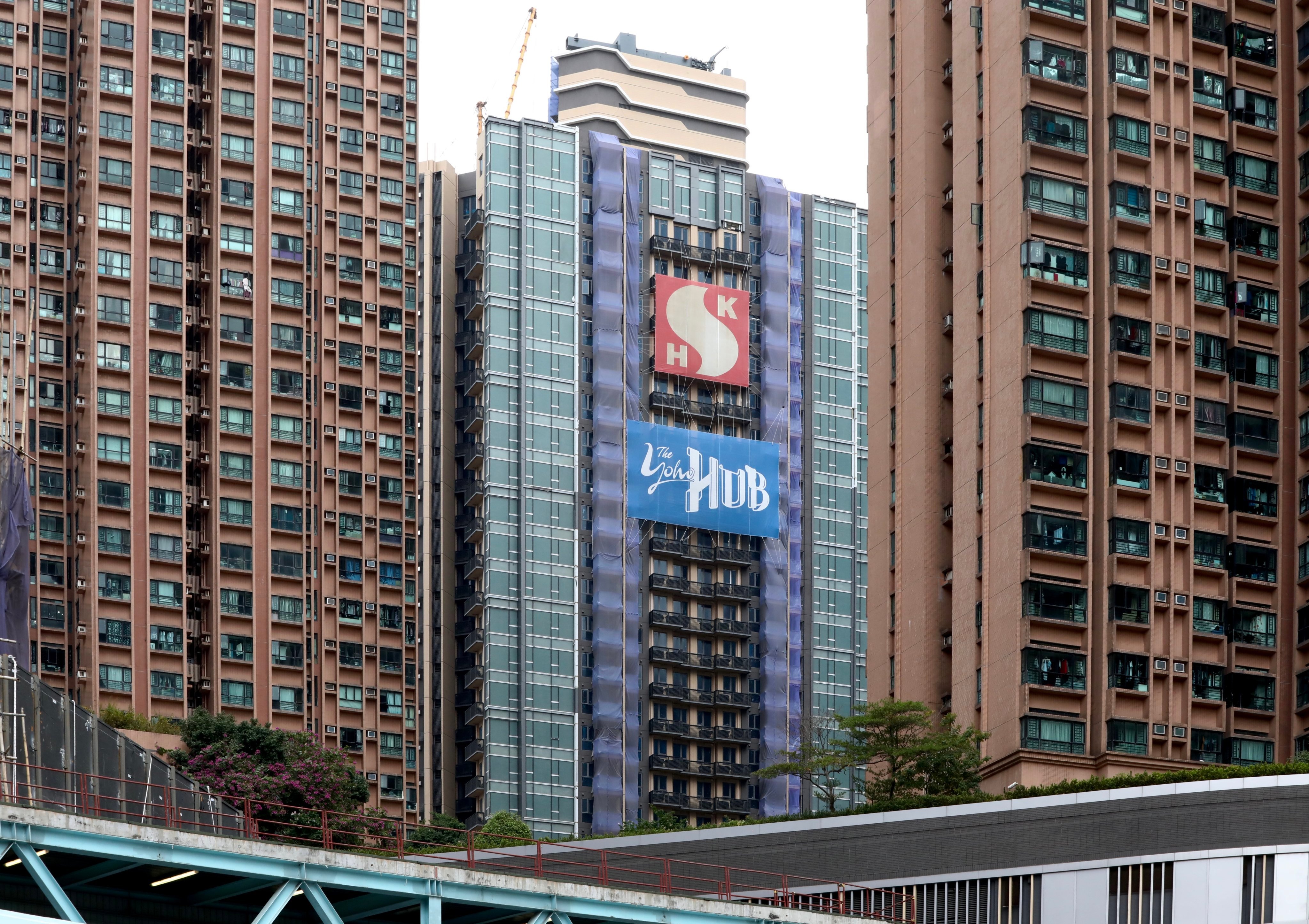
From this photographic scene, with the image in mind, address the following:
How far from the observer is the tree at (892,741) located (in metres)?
102

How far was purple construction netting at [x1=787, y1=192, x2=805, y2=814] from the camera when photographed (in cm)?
17450

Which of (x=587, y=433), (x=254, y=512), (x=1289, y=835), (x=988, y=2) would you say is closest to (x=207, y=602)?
(x=254, y=512)

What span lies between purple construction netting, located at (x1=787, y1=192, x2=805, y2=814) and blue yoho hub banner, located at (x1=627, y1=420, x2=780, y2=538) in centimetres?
312

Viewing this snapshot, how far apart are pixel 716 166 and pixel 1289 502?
76.8m

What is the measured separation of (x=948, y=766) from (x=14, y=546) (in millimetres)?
40903

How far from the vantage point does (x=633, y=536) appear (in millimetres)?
171625

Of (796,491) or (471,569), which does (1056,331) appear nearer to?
(471,569)

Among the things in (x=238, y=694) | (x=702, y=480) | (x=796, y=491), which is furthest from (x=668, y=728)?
(x=238, y=694)

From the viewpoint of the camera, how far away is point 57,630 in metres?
136

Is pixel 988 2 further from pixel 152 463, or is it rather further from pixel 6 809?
pixel 6 809

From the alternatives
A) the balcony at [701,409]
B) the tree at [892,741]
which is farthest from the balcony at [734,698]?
the tree at [892,741]

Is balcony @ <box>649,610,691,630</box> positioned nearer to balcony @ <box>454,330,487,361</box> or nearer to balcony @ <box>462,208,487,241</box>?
balcony @ <box>454,330,487,361</box>

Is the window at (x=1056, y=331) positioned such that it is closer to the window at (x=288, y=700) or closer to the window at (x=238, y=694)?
the window at (x=288, y=700)

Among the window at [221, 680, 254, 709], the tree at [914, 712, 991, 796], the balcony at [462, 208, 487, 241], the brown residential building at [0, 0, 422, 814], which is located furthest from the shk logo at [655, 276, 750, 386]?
the tree at [914, 712, 991, 796]
